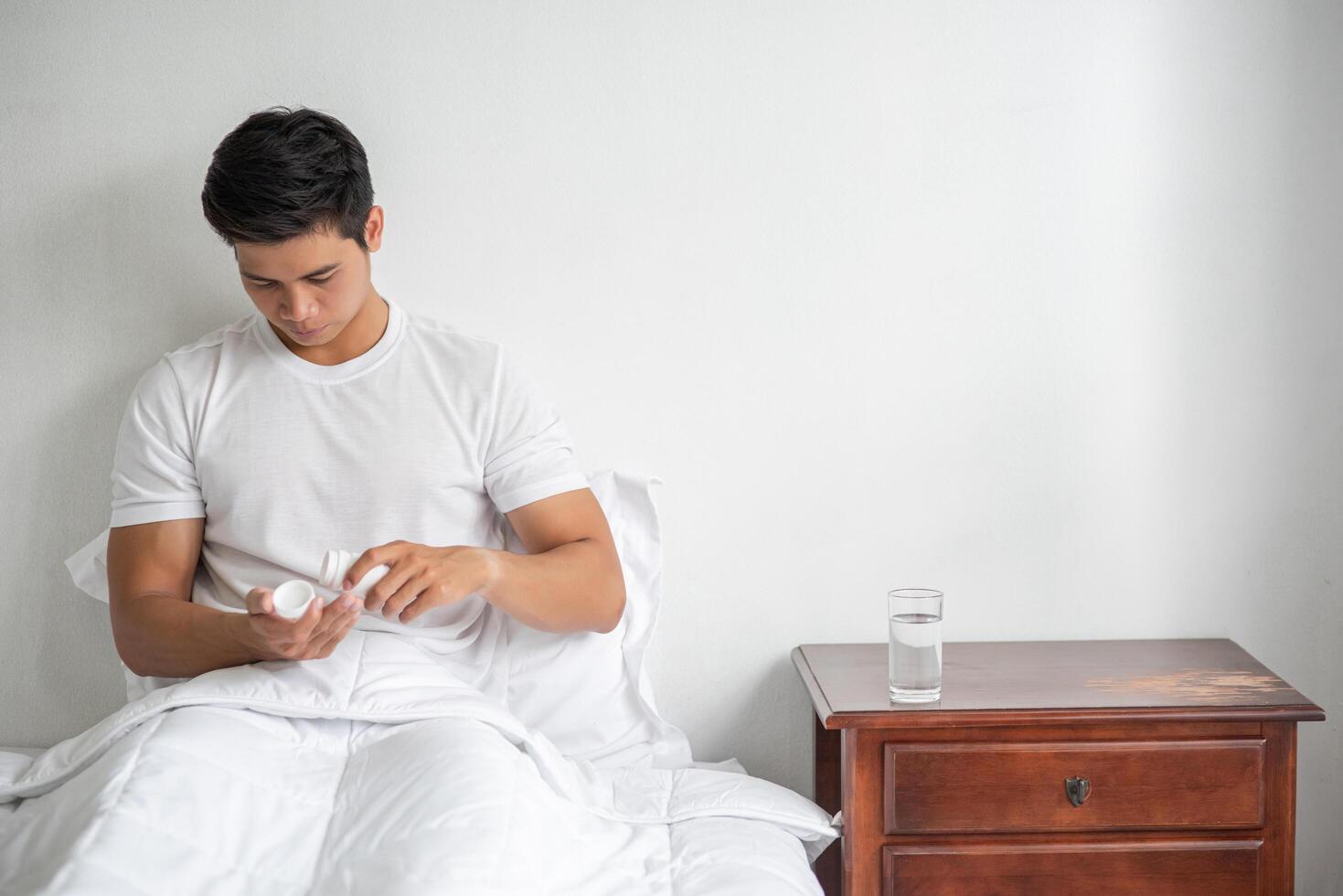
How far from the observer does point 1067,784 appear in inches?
60.3

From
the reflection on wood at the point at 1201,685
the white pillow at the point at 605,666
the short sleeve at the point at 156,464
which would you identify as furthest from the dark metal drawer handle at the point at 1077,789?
the short sleeve at the point at 156,464

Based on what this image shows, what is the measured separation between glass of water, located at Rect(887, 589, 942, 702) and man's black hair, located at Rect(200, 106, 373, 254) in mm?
970

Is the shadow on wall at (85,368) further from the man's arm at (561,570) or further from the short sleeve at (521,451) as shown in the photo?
the man's arm at (561,570)

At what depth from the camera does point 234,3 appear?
1.81 metres

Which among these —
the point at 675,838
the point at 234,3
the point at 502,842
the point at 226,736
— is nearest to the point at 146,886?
the point at 226,736

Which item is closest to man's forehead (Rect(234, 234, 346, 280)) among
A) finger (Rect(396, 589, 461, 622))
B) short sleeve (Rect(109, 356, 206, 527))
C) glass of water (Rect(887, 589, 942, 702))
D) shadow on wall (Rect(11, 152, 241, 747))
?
short sleeve (Rect(109, 356, 206, 527))

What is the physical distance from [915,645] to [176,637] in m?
1.05

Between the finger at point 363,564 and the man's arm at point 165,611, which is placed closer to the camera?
the finger at point 363,564

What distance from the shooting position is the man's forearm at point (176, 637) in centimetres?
148

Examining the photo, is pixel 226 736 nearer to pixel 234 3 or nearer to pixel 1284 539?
pixel 234 3

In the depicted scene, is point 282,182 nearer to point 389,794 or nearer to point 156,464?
point 156,464

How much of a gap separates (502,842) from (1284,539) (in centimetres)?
149

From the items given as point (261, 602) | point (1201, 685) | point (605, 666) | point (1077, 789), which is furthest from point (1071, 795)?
point (261, 602)

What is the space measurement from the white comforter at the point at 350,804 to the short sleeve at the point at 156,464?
0.35 m
